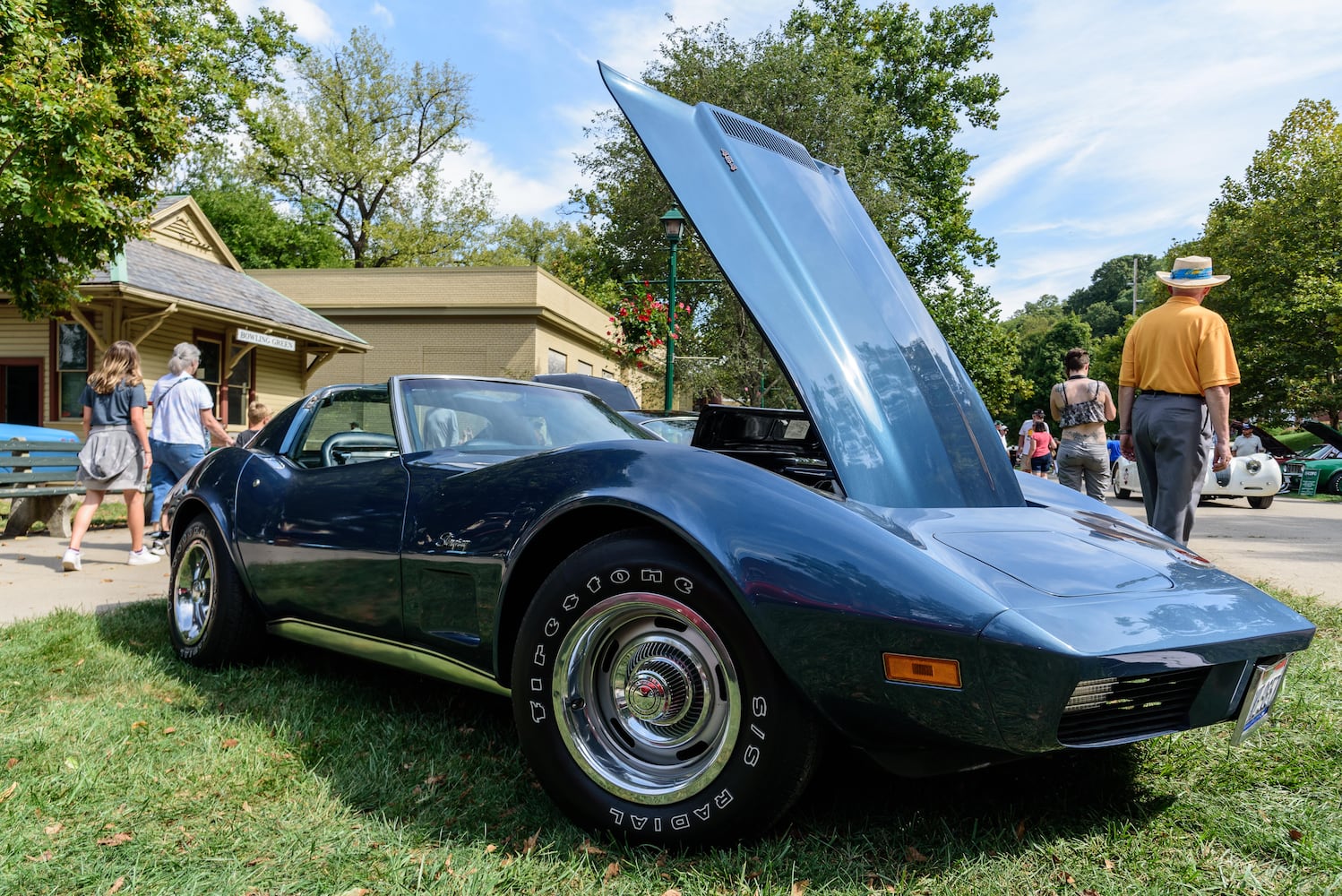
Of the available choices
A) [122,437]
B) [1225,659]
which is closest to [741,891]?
[1225,659]

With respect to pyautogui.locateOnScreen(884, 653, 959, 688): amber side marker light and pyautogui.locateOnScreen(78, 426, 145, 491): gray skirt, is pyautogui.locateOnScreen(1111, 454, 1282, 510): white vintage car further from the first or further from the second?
pyautogui.locateOnScreen(884, 653, 959, 688): amber side marker light

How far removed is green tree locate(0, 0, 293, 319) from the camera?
8.78 metres

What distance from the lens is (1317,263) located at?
2994 centimetres

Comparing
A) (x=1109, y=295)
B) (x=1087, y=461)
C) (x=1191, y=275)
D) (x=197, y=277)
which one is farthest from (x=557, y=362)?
(x=1109, y=295)

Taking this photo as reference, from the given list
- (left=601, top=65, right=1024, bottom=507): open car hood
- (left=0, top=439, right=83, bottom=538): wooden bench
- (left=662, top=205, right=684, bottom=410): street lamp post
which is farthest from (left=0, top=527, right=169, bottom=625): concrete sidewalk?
(left=662, top=205, right=684, bottom=410): street lamp post

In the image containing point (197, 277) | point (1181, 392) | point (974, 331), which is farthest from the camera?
point (974, 331)

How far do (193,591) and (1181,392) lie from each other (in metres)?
4.98

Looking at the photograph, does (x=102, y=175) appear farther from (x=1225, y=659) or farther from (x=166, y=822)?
(x=1225, y=659)

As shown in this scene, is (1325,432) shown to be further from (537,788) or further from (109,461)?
(109,461)

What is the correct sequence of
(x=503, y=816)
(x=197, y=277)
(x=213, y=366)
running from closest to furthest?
(x=503, y=816)
(x=197, y=277)
(x=213, y=366)

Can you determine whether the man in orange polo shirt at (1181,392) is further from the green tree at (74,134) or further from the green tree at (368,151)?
the green tree at (368,151)

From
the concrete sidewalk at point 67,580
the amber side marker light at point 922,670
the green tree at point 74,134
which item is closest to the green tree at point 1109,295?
the green tree at point 74,134

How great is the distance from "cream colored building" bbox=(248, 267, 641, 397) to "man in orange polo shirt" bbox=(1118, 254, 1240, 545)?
21.4 meters

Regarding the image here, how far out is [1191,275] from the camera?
4949mm
